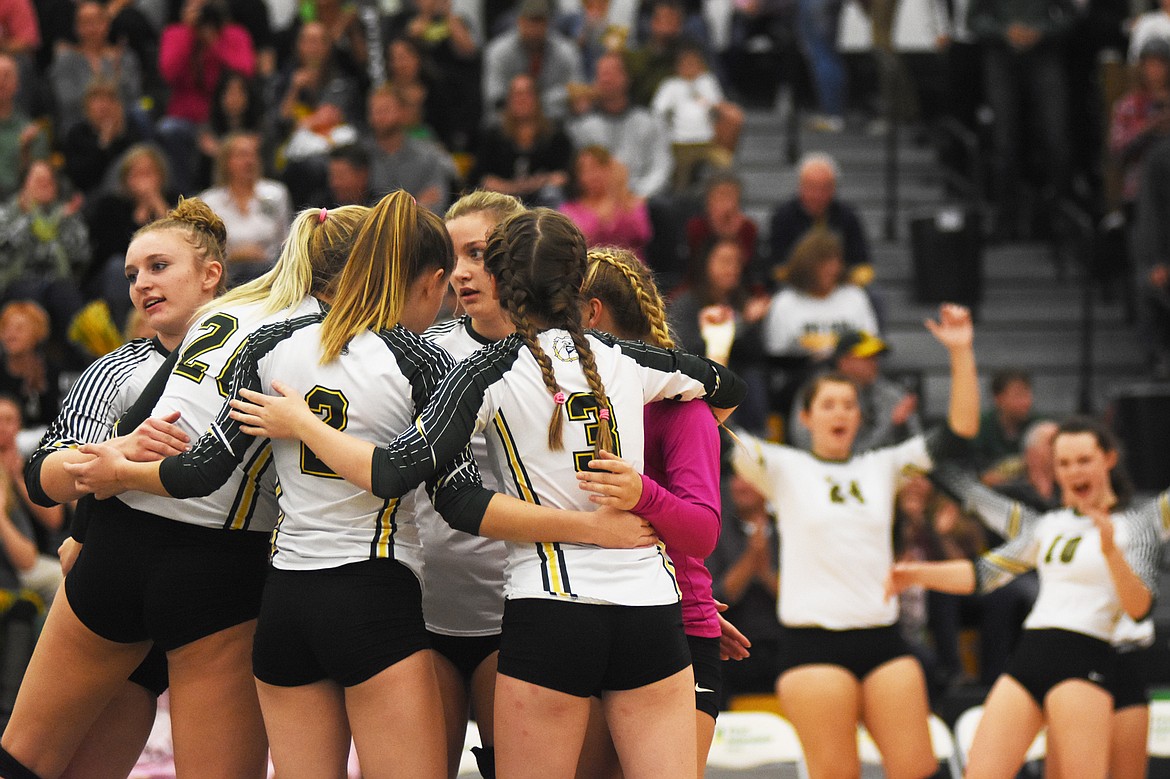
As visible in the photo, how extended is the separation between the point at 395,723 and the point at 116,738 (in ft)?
3.02

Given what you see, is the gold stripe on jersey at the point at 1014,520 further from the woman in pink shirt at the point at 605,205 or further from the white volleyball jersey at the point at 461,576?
the woman in pink shirt at the point at 605,205

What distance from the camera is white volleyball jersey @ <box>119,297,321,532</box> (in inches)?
135

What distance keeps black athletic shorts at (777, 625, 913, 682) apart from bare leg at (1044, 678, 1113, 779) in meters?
0.52

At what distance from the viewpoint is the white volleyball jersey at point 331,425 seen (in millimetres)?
3252

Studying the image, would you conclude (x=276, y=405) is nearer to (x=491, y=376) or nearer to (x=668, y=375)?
A: (x=491, y=376)

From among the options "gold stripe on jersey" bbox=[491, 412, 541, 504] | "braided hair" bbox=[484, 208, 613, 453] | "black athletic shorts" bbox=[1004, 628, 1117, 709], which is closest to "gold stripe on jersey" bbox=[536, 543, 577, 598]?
"gold stripe on jersey" bbox=[491, 412, 541, 504]

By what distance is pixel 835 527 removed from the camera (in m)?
5.40

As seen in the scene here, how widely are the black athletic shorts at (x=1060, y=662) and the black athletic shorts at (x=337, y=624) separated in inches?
108

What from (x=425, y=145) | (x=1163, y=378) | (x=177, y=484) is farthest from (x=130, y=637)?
(x=1163, y=378)

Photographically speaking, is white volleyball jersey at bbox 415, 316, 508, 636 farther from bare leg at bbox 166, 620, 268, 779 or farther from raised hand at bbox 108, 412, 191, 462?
raised hand at bbox 108, 412, 191, 462

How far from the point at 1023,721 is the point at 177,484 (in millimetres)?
3175

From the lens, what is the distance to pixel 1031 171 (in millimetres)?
10828

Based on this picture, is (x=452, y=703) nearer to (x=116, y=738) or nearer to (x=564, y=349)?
(x=116, y=738)

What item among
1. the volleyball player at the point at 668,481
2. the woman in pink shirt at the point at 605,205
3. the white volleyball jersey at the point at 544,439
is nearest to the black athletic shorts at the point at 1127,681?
the volleyball player at the point at 668,481
